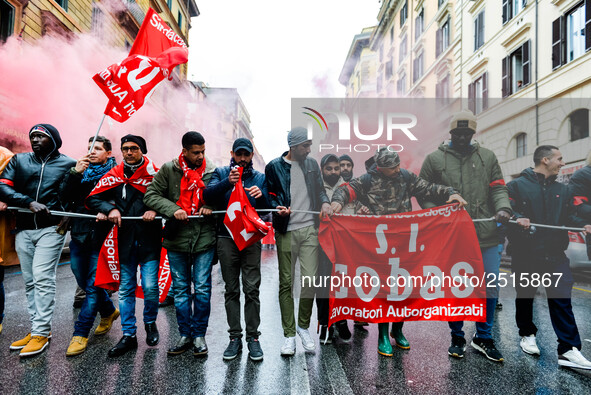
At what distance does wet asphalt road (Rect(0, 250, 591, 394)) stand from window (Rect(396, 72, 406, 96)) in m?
29.0

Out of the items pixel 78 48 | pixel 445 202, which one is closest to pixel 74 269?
pixel 445 202

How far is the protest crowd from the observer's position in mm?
3758

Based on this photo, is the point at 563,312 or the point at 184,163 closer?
the point at 563,312

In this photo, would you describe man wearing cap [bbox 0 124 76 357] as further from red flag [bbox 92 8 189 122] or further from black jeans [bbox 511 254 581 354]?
black jeans [bbox 511 254 581 354]

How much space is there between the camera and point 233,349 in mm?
3635

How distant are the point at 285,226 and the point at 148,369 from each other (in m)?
1.74

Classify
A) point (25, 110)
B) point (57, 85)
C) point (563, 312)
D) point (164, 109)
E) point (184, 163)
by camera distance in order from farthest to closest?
point (164, 109), point (57, 85), point (25, 110), point (184, 163), point (563, 312)

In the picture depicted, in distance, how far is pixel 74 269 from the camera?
407 cm

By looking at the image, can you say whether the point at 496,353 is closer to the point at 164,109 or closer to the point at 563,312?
the point at 563,312

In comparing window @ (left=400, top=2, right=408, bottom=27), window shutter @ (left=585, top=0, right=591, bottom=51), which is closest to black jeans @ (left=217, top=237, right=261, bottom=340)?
window shutter @ (left=585, top=0, right=591, bottom=51)

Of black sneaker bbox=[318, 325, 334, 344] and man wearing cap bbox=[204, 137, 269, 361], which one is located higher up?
man wearing cap bbox=[204, 137, 269, 361]

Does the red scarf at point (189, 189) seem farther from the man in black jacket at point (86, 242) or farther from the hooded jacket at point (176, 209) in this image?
the man in black jacket at point (86, 242)

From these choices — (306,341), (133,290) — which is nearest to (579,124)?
(306,341)

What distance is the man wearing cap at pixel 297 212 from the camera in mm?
3959
